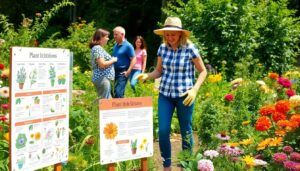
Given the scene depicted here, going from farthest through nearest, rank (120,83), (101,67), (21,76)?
(120,83) → (101,67) → (21,76)

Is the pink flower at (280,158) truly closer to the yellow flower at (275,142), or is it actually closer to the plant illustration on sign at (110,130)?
the yellow flower at (275,142)

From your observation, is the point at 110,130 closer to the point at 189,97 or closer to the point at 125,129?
the point at 125,129

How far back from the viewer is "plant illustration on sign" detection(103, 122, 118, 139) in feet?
11.2

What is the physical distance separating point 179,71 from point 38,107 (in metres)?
1.75

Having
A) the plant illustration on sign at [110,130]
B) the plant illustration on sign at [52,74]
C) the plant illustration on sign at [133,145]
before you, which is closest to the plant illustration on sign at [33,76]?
the plant illustration on sign at [52,74]

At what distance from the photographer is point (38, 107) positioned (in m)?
3.06

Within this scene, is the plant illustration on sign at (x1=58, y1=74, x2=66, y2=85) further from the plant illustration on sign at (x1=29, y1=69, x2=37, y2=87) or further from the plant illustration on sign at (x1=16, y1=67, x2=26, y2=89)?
the plant illustration on sign at (x1=16, y1=67, x2=26, y2=89)

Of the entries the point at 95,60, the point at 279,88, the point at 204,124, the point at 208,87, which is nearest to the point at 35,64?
the point at 204,124

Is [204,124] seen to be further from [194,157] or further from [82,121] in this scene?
[82,121]

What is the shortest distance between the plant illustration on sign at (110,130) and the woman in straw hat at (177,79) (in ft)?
3.69

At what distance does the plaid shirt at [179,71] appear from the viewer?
450 cm

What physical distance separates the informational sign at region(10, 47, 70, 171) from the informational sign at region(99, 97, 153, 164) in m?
0.26

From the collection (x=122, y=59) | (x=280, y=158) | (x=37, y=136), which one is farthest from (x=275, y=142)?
(x=122, y=59)

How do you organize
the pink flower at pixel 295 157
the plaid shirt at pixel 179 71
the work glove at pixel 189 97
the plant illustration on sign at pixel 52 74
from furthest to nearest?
1. the plaid shirt at pixel 179 71
2. the work glove at pixel 189 97
3. the pink flower at pixel 295 157
4. the plant illustration on sign at pixel 52 74
